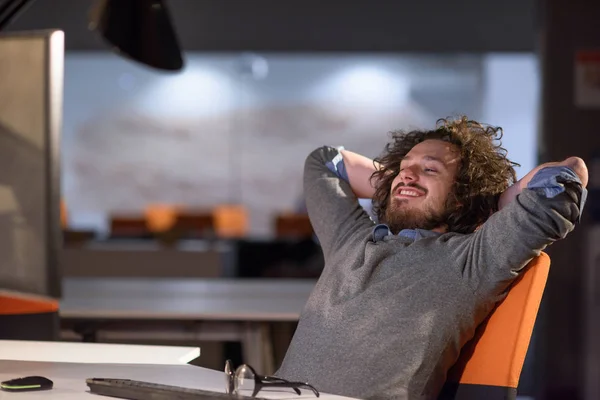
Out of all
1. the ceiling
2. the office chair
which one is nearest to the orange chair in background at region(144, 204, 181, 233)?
the ceiling

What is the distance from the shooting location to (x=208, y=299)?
3.31 m

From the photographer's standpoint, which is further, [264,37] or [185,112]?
[185,112]

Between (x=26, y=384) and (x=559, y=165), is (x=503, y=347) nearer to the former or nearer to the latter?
(x=559, y=165)

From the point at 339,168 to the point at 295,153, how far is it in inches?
328

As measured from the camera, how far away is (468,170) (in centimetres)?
207

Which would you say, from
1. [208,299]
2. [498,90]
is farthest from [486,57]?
[208,299]

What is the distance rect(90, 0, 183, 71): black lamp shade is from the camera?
228 centimetres

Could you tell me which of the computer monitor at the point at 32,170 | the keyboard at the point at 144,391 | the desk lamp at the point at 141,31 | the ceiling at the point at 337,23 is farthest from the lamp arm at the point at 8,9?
the ceiling at the point at 337,23

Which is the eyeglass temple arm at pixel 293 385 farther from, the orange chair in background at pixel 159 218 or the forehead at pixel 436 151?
the orange chair in background at pixel 159 218

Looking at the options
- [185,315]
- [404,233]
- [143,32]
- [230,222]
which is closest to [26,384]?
[404,233]

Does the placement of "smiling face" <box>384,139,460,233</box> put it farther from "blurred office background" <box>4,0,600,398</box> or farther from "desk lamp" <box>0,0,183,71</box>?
"blurred office background" <box>4,0,600,398</box>

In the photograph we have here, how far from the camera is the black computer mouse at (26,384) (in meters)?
1.52

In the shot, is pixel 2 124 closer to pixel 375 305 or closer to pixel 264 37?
pixel 375 305

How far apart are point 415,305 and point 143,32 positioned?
107 cm
